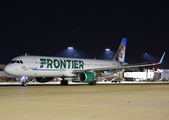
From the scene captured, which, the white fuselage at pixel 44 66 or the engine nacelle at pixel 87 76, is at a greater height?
the white fuselage at pixel 44 66

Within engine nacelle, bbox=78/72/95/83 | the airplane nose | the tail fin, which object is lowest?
engine nacelle, bbox=78/72/95/83

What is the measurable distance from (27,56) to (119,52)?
2076 cm

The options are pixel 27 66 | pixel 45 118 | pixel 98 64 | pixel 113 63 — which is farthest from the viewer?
pixel 113 63

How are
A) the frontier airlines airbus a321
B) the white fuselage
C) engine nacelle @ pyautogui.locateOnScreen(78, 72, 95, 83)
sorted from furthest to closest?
engine nacelle @ pyautogui.locateOnScreen(78, 72, 95, 83)
the frontier airlines airbus a321
the white fuselage

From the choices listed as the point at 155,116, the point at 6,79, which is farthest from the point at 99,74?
the point at 6,79

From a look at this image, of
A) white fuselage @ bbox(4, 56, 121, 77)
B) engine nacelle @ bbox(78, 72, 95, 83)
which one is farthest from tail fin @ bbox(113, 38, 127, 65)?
engine nacelle @ bbox(78, 72, 95, 83)

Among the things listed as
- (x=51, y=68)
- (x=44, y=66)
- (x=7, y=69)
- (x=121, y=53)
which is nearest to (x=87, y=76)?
(x=51, y=68)

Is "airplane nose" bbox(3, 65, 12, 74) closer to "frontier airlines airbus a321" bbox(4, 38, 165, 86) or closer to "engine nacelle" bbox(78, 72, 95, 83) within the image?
"frontier airlines airbus a321" bbox(4, 38, 165, 86)

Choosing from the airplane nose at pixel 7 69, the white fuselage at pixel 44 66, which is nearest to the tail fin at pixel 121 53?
the white fuselage at pixel 44 66

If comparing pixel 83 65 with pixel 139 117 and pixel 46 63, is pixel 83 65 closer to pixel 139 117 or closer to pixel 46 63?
pixel 46 63

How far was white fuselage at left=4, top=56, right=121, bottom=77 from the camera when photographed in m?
33.3

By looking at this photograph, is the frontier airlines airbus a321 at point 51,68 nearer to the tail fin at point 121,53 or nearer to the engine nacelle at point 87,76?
the engine nacelle at point 87,76

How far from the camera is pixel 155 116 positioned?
9.75m

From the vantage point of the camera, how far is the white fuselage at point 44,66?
3327 cm
